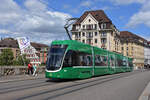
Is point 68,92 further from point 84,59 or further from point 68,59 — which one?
point 84,59

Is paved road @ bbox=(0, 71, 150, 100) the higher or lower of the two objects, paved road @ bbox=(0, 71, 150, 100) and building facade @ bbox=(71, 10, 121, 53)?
the lower

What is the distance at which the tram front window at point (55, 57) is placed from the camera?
15461 millimetres

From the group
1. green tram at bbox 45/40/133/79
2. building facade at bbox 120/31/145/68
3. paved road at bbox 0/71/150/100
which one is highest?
building facade at bbox 120/31/145/68

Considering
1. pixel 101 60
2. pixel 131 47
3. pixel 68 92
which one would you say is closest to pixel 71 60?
pixel 68 92

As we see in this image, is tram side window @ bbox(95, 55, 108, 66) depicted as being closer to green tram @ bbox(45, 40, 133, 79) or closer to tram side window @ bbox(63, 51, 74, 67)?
green tram @ bbox(45, 40, 133, 79)

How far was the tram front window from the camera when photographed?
1546cm

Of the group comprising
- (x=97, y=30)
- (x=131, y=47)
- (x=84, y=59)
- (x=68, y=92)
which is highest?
(x=97, y=30)

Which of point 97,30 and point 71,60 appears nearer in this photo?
point 71,60

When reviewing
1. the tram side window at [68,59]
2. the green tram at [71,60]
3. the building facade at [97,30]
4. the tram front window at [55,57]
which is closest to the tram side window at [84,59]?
the green tram at [71,60]

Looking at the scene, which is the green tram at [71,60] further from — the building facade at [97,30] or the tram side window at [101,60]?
the building facade at [97,30]

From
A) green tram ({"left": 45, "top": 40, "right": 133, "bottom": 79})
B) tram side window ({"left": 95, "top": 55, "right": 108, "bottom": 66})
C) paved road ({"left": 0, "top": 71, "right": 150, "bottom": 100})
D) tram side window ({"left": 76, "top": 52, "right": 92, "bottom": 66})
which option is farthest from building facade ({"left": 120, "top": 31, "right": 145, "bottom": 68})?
paved road ({"left": 0, "top": 71, "right": 150, "bottom": 100})

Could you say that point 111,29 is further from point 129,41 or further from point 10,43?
point 10,43

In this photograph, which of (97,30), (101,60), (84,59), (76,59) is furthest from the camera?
(97,30)

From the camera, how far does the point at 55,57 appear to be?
15648mm
